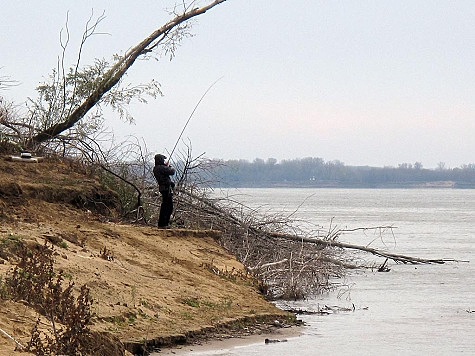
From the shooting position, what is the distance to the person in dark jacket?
19344 mm

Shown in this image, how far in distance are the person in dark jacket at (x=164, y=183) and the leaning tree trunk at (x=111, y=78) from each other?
3124mm

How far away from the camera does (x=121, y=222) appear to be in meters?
20.0

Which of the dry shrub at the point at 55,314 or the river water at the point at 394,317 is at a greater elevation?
the dry shrub at the point at 55,314

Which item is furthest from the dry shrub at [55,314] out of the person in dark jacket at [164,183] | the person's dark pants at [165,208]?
the person's dark pants at [165,208]

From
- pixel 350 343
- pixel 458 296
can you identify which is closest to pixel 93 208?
pixel 350 343

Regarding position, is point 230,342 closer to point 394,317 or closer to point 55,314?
point 55,314

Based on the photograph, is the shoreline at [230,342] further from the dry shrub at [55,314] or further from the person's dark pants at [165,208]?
the person's dark pants at [165,208]

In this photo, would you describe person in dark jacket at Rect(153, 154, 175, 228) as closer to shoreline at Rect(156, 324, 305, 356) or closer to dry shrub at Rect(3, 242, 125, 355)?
shoreline at Rect(156, 324, 305, 356)

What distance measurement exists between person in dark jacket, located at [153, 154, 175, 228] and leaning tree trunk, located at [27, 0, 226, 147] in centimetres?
312

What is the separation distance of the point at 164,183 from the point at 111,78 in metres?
3.88

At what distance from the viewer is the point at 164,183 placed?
763 inches

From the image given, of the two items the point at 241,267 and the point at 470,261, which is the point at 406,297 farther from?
the point at 470,261

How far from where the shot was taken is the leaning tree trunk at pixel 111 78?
21.6 meters

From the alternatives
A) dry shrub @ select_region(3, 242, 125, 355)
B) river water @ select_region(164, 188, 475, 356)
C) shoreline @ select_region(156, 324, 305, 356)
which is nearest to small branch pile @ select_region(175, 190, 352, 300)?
river water @ select_region(164, 188, 475, 356)
